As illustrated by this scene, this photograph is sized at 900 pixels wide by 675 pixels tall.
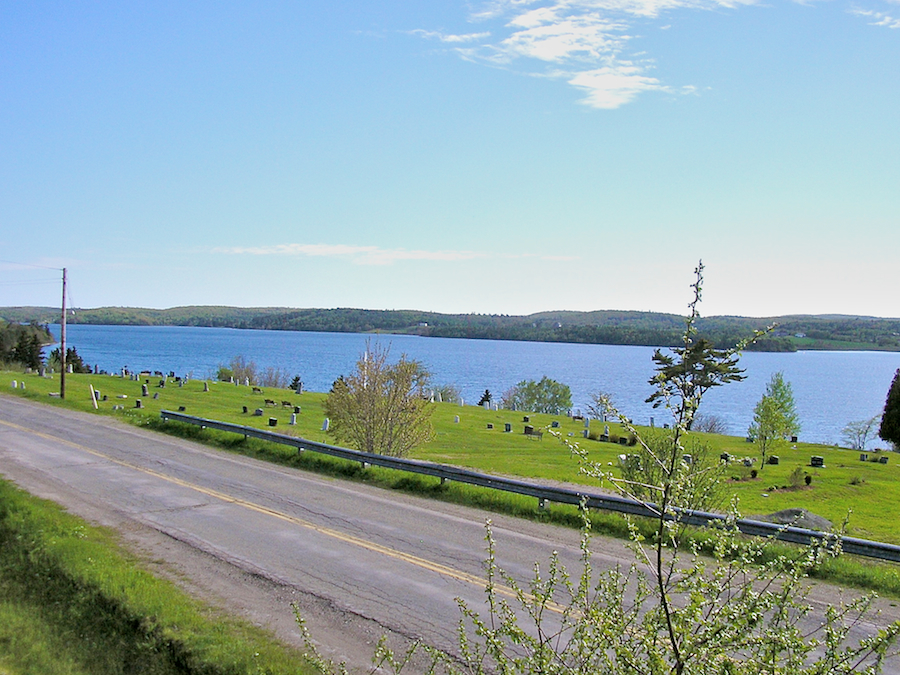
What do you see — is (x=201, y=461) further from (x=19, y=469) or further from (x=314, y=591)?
(x=314, y=591)

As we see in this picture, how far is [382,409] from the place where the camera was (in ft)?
86.3

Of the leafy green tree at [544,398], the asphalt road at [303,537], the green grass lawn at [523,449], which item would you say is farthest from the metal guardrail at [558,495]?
the leafy green tree at [544,398]

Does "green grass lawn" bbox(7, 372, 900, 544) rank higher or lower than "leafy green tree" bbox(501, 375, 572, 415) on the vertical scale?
higher

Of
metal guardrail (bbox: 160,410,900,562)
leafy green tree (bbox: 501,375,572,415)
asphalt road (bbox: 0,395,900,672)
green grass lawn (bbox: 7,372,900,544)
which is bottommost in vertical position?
leafy green tree (bbox: 501,375,572,415)

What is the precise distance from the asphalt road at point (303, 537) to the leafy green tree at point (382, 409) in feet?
23.4

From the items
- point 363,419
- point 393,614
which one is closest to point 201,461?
point 363,419

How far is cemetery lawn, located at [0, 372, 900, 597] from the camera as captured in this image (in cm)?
1476

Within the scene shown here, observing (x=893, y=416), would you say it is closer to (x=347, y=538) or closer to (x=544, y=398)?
(x=544, y=398)

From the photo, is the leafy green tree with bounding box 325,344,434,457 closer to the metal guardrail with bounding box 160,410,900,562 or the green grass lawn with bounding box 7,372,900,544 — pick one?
the green grass lawn with bounding box 7,372,900,544

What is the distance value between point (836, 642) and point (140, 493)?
580 inches

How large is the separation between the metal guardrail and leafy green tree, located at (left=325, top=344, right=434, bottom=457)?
515cm

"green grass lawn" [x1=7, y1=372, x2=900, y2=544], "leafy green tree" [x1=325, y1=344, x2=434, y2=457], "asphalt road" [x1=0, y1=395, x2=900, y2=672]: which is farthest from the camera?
"leafy green tree" [x1=325, y1=344, x2=434, y2=457]

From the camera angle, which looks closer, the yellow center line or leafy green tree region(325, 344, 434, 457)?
the yellow center line

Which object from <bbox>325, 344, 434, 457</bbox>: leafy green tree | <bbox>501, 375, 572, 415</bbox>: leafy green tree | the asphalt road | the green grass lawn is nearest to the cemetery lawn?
the green grass lawn
